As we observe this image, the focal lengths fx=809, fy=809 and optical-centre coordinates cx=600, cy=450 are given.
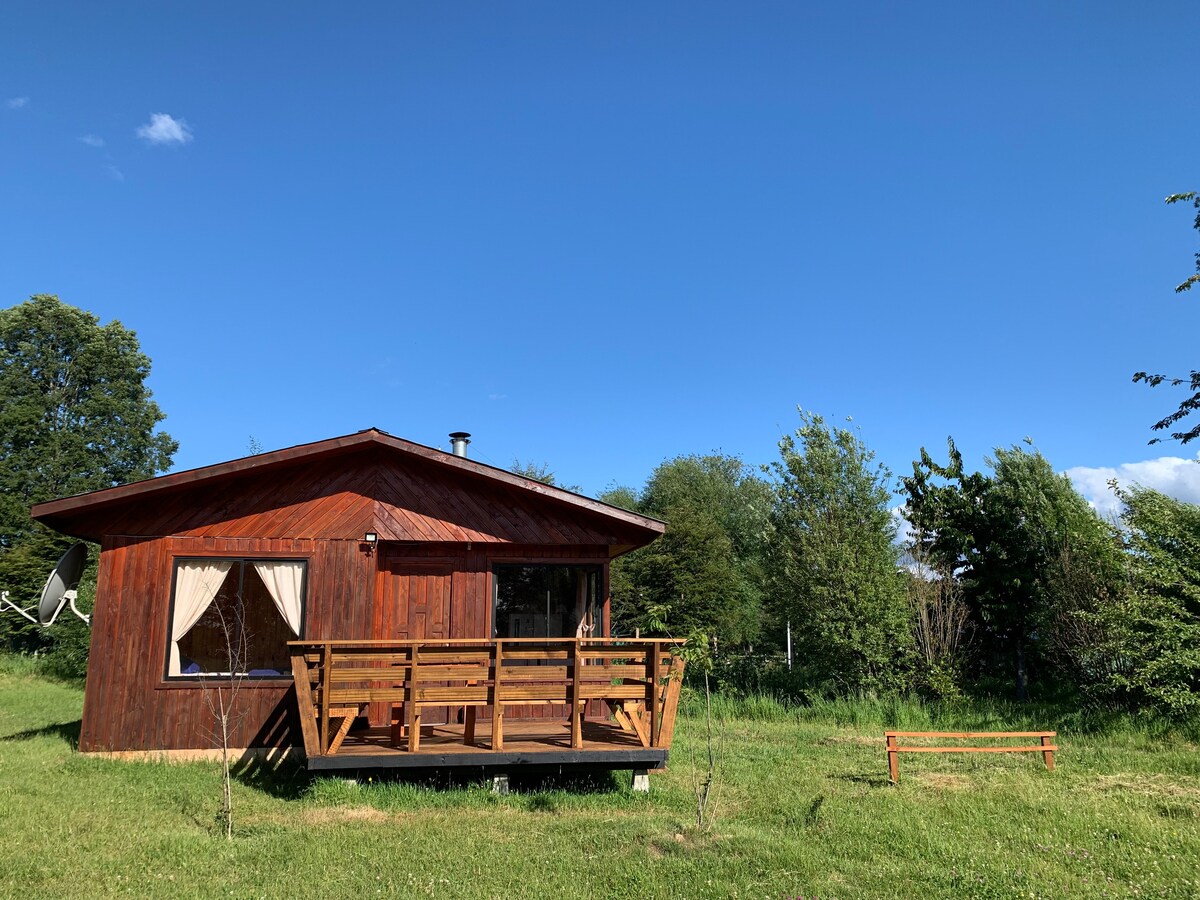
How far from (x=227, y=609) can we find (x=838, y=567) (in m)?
11.9

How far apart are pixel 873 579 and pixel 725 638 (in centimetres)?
855

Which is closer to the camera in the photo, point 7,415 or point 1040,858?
point 1040,858

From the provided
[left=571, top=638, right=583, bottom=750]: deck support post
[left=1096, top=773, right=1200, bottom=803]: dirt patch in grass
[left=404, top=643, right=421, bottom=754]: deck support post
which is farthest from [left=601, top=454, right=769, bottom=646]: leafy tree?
[left=404, top=643, right=421, bottom=754]: deck support post

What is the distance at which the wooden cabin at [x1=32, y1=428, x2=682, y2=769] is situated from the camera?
356 inches

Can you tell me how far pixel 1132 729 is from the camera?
464 inches

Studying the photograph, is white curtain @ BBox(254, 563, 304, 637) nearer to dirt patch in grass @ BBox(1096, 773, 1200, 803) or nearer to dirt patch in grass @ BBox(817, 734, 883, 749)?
dirt patch in grass @ BBox(817, 734, 883, 749)

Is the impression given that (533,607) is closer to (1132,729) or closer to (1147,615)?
(1132,729)

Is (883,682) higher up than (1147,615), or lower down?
lower down

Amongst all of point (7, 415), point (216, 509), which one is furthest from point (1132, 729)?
point (7, 415)

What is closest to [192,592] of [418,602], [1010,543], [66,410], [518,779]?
[418,602]

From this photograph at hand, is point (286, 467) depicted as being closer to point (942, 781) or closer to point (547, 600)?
point (547, 600)

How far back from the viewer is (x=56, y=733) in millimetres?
11180

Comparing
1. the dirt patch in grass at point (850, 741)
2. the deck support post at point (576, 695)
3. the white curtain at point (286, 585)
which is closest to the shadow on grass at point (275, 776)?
the white curtain at point (286, 585)

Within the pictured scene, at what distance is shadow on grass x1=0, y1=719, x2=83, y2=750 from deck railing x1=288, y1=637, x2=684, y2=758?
447 cm
